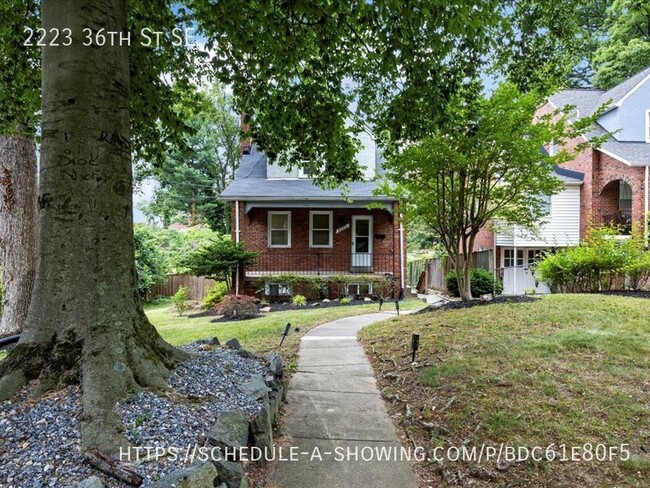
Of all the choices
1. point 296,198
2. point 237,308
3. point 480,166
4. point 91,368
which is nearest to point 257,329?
point 237,308

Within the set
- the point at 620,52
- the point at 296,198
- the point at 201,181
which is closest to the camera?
the point at 296,198

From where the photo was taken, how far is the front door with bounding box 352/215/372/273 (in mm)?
14984

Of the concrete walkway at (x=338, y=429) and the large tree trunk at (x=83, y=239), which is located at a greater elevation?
the large tree trunk at (x=83, y=239)

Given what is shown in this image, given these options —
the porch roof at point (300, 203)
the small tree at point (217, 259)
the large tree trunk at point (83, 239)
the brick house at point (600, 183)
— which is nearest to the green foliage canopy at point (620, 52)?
the brick house at point (600, 183)

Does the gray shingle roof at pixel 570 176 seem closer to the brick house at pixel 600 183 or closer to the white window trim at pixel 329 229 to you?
the brick house at pixel 600 183

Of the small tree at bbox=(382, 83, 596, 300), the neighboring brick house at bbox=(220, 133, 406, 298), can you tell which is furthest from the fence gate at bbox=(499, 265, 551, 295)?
the small tree at bbox=(382, 83, 596, 300)

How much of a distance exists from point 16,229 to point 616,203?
70.1ft

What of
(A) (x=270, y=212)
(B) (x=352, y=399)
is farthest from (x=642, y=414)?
(A) (x=270, y=212)

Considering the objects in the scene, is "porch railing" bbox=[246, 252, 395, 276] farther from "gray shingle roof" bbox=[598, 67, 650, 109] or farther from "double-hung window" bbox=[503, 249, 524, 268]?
"gray shingle roof" bbox=[598, 67, 650, 109]

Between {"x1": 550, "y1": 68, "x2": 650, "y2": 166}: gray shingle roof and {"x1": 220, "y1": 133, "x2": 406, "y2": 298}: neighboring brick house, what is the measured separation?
8497 millimetres

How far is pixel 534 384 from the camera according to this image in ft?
12.6

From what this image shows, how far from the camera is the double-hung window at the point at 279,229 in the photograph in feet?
49.7

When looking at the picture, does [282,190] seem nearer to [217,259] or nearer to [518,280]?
[217,259]

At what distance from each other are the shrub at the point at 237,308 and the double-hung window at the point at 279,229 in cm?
401
